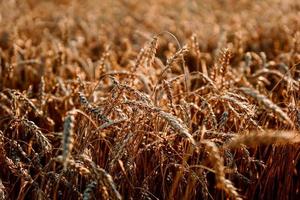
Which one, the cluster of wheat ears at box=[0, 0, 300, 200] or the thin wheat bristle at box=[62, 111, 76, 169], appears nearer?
the thin wheat bristle at box=[62, 111, 76, 169]

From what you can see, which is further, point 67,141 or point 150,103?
point 150,103

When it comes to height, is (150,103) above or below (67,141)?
above

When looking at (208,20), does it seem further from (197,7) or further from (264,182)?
(264,182)

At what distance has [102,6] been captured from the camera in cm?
585

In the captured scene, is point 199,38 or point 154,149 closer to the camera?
point 154,149

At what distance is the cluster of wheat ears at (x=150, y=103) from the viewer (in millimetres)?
1743

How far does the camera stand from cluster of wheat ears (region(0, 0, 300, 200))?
68.6 inches

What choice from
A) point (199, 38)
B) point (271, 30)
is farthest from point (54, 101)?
point (271, 30)

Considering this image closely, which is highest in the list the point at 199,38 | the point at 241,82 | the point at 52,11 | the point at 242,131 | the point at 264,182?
the point at 52,11

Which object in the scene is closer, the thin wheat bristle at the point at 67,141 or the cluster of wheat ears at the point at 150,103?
the thin wheat bristle at the point at 67,141

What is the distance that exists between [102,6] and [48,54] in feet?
8.22

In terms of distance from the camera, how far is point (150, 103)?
1.89 m

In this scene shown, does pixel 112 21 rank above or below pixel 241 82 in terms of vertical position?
above

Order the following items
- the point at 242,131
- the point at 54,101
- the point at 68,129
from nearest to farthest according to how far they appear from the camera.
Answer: the point at 68,129
the point at 242,131
the point at 54,101
